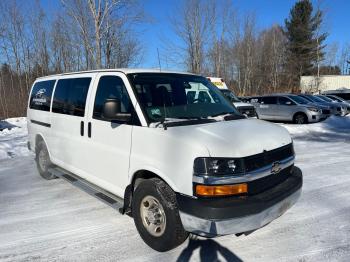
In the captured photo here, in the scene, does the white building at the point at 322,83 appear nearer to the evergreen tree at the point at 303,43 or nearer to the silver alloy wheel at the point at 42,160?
A: the evergreen tree at the point at 303,43

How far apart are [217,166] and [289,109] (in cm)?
1649

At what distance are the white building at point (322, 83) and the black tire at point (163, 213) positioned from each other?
48.5 m

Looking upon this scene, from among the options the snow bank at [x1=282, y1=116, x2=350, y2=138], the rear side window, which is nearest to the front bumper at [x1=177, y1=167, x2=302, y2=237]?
the rear side window

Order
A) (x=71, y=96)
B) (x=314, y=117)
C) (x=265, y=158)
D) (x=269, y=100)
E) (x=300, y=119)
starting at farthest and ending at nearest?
(x=269, y=100), (x=300, y=119), (x=314, y=117), (x=71, y=96), (x=265, y=158)

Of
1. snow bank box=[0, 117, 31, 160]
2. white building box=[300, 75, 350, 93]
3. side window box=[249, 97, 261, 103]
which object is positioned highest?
white building box=[300, 75, 350, 93]

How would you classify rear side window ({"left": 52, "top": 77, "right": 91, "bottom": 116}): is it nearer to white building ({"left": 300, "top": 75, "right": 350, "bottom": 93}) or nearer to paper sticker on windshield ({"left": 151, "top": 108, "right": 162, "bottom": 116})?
paper sticker on windshield ({"left": 151, "top": 108, "right": 162, "bottom": 116})

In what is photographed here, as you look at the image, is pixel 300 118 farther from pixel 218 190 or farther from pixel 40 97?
pixel 218 190

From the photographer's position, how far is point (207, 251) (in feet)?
12.2

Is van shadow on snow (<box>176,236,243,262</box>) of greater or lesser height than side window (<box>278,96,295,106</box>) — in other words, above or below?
below

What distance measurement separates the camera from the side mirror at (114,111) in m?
3.73

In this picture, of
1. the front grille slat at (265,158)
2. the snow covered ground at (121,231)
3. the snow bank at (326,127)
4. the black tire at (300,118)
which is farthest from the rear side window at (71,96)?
the black tire at (300,118)

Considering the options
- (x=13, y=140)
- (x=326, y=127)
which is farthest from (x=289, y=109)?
(x=13, y=140)

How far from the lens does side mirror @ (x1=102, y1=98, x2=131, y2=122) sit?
373 centimetres

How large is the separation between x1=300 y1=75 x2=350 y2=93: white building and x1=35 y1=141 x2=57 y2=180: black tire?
46.9m
